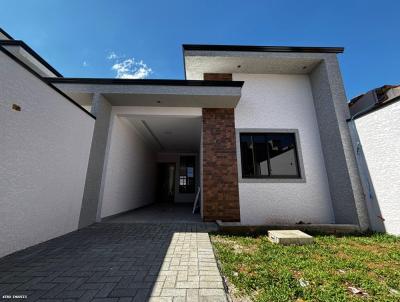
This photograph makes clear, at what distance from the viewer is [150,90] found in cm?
508

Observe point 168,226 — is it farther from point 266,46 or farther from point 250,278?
point 266,46

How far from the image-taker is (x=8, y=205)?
257 cm

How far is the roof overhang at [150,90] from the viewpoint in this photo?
5.01m

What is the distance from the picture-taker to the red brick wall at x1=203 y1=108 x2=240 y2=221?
5246mm

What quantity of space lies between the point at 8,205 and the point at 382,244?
669 cm

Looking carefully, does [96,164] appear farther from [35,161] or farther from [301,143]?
[301,143]

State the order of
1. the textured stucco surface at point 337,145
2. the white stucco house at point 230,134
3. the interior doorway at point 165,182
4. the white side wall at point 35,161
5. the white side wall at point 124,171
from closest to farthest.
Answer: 1. the white side wall at point 35,161
2. the white stucco house at point 230,134
3. the textured stucco surface at point 337,145
4. the white side wall at point 124,171
5. the interior doorway at point 165,182

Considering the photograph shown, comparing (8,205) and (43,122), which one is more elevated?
(43,122)

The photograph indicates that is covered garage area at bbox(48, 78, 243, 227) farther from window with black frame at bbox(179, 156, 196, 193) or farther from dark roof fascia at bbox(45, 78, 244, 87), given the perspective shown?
window with black frame at bbox(179, 156, 196, 193)

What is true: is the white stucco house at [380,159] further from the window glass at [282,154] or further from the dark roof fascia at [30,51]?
the dark roof fascia at [30,51]

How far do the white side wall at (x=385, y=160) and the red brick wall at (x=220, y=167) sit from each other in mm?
3482

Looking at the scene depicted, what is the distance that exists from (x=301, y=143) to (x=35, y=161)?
22.9 ft

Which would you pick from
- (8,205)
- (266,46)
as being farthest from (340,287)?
(266,46)

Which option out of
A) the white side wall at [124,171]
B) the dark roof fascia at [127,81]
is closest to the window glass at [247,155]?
the dark roof fascia at [127,81]
